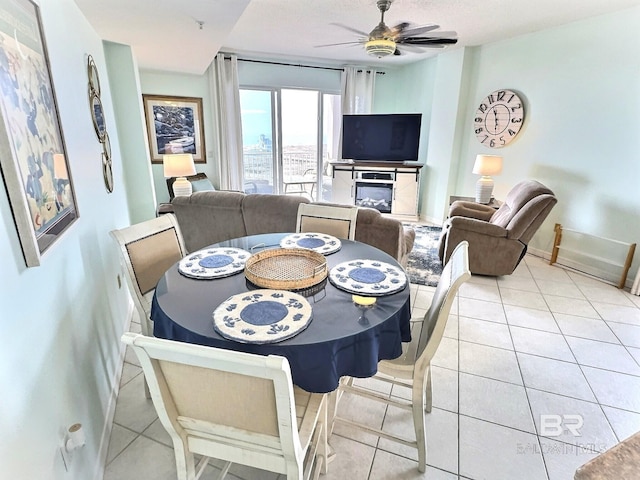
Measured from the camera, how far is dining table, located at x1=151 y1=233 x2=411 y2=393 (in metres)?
1.15

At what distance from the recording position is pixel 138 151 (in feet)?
11.7

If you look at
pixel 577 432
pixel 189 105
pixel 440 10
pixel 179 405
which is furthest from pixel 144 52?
pixel 577 432

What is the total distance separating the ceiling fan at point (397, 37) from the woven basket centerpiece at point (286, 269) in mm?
1897

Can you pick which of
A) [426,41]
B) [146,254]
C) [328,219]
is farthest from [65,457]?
[426,41]

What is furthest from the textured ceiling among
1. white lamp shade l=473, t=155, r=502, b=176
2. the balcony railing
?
the balcony railing

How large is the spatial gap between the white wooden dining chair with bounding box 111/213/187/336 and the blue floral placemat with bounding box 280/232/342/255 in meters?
0.67

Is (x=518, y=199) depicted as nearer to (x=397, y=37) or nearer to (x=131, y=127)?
(x=397, y=37)

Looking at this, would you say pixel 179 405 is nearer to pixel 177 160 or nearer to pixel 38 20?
pixel 38 20

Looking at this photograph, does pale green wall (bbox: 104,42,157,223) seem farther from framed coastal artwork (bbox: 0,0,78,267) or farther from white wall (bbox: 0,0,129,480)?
framed coastal artwork (bbox: 0,0,78,267)

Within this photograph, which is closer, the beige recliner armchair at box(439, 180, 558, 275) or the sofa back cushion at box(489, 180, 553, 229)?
the beige recliner armchair at box(439, 180, 558, 275)

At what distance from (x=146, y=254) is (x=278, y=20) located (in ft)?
9.56

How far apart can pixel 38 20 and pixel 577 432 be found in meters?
3.06

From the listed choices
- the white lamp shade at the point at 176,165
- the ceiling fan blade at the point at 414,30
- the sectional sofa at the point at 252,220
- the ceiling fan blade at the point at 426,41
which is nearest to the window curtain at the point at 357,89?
the ceiling fan blade at the point at 426,41

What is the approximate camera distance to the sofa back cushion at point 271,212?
2.84 metres
